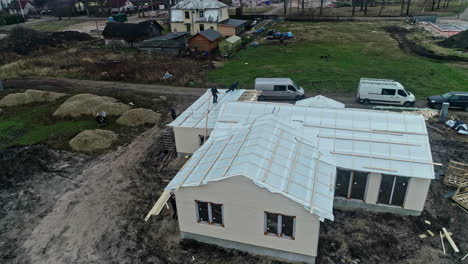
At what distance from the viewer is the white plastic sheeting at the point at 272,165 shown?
1344 cm

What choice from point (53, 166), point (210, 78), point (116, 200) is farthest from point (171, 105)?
point (116, 200)

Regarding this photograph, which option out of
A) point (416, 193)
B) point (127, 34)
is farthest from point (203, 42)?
point (416, 193)

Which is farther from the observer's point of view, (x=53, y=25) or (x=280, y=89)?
(x=53, y=25)

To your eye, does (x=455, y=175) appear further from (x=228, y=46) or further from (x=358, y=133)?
(x=228, y=46)

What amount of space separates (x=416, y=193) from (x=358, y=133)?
438cm

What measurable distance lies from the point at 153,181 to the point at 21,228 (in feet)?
24.8

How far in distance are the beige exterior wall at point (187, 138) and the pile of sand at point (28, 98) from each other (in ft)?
67.5

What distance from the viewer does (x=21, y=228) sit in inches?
669

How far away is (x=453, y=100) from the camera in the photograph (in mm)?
29172

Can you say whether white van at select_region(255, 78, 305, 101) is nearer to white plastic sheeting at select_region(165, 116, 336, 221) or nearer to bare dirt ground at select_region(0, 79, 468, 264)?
bare dirt ground at select_region(0, 79, 468, 264)

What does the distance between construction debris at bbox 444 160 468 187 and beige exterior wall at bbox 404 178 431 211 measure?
4.57 m

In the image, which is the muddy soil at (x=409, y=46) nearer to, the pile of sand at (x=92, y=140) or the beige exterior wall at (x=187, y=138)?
the beige exterior wall at (x=187, y=138)

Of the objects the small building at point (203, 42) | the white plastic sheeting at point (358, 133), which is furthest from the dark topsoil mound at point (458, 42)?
the white plastic sheeting at point (358, 133)

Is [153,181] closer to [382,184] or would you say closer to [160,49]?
[382,184]
